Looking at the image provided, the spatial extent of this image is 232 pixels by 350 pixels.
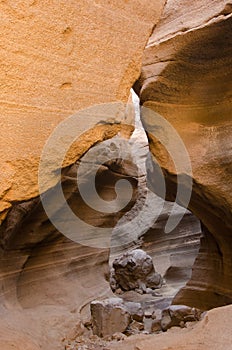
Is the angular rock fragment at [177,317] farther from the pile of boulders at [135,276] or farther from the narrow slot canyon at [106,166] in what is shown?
the pile of boulders at [135,276]

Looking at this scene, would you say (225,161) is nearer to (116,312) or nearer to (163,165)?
(163,165)

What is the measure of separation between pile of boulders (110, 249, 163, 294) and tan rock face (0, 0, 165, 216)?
382 centimetres

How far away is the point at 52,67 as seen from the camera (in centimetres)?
234

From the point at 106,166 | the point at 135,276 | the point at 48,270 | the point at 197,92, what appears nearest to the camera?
the point at 197,92

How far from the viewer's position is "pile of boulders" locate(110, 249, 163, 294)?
233 inches

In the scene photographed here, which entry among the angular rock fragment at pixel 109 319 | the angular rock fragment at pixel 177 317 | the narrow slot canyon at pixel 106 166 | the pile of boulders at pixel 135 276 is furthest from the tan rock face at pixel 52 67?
the pile of boulders at pixel 135 276

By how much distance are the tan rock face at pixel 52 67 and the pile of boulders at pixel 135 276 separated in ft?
12.5

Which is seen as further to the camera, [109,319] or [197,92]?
[197,92]

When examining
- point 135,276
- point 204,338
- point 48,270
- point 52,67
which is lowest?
point 135,276

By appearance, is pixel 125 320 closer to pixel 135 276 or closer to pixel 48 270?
pixel 48 270

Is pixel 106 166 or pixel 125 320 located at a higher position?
pixel 106 166

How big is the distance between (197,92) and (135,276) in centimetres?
332

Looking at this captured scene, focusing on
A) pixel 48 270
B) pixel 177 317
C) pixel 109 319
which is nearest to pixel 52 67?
pixel 109 319

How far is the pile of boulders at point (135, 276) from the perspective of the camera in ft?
19.4
